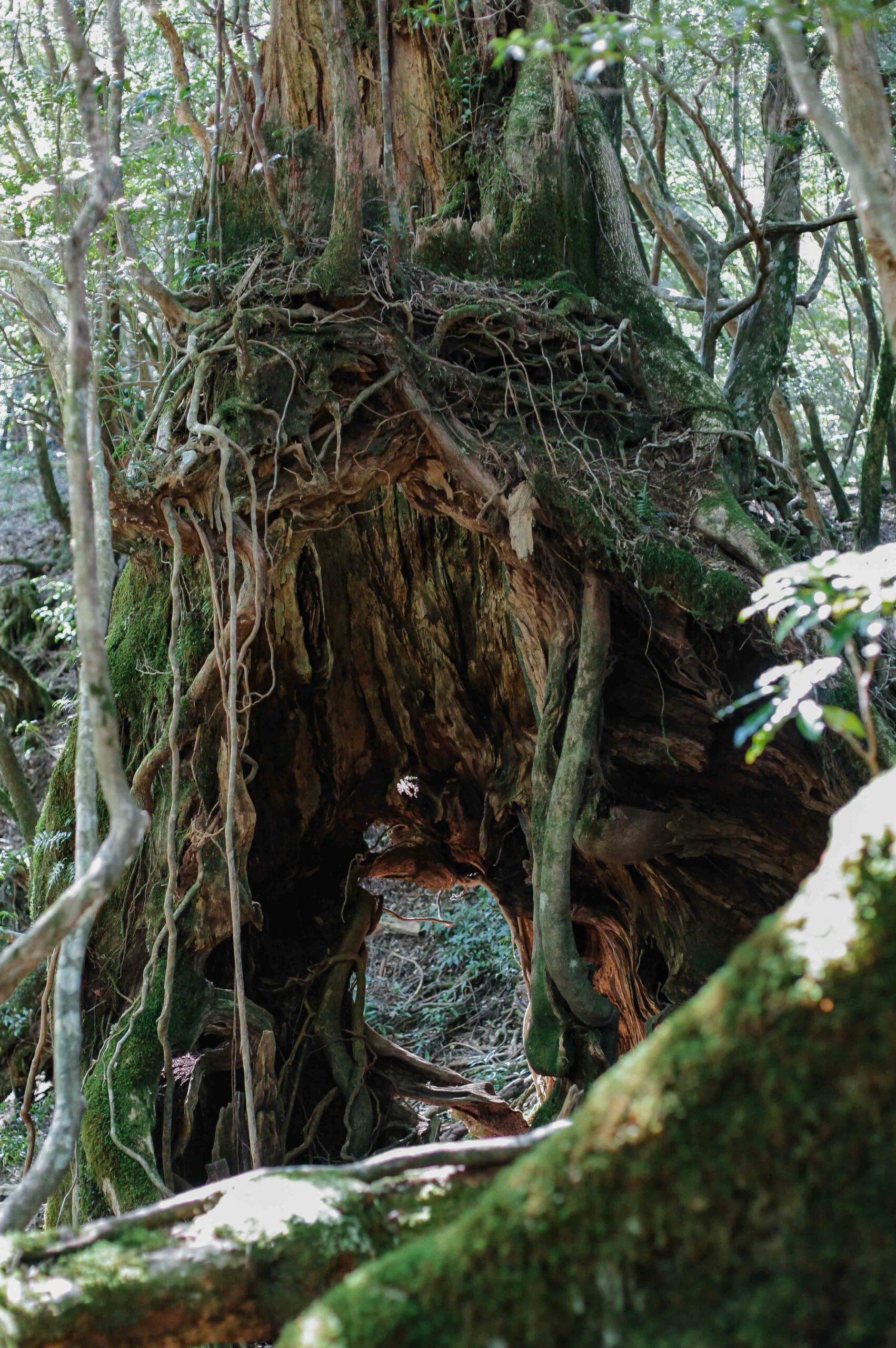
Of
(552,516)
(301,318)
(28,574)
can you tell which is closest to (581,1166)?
(552,516)

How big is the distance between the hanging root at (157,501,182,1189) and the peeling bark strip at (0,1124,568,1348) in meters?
2.12

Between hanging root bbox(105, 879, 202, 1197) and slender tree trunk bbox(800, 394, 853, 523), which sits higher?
slender tree trunk bbox(800, 394, 853, 523)

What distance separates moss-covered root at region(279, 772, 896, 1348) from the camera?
123cm

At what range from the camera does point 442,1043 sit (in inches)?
360

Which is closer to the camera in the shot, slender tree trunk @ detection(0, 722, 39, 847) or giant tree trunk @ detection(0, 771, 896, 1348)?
giant tree trunk @ detection(0, 771, 896, 1348)

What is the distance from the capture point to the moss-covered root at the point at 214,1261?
1.67 metres

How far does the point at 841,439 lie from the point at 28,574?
8.40 m

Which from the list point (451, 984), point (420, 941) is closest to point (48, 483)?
point (420, 941)

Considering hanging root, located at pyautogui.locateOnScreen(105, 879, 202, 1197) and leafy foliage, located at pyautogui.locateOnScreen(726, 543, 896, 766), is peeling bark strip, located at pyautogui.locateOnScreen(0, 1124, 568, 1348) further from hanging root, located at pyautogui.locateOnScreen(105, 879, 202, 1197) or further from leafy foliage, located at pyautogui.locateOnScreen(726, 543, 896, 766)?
hanging root, located at pyautogui.locateOnScreen(105, 879, 202, 1197)

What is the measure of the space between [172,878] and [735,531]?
2.37 m

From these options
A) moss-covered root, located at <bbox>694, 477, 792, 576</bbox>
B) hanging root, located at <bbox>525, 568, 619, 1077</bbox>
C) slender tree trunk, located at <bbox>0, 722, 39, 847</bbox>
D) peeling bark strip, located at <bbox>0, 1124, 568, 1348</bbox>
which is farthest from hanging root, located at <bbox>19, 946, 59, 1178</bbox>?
moss-covered root, located at <bbox>694, 477, 792, 576</bbox>

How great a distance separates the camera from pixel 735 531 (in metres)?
4.18

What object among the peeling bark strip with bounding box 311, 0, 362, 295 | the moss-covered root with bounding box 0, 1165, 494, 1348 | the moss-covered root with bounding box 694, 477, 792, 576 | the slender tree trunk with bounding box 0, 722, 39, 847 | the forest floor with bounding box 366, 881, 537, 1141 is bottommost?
the forest floor with bounding box 366, 881, 537, 1141

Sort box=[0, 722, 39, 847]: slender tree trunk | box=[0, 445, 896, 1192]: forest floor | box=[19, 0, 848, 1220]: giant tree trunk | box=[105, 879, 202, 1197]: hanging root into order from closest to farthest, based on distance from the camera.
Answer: box=[105, 879, 202, 1197]: hanging root, box=[19, 0, 848, 1220]: giant tree trunk, box=[0, 722, 39, 847]: slender tree trunk, box=[0, 445, 896, 1192]: forest floor
